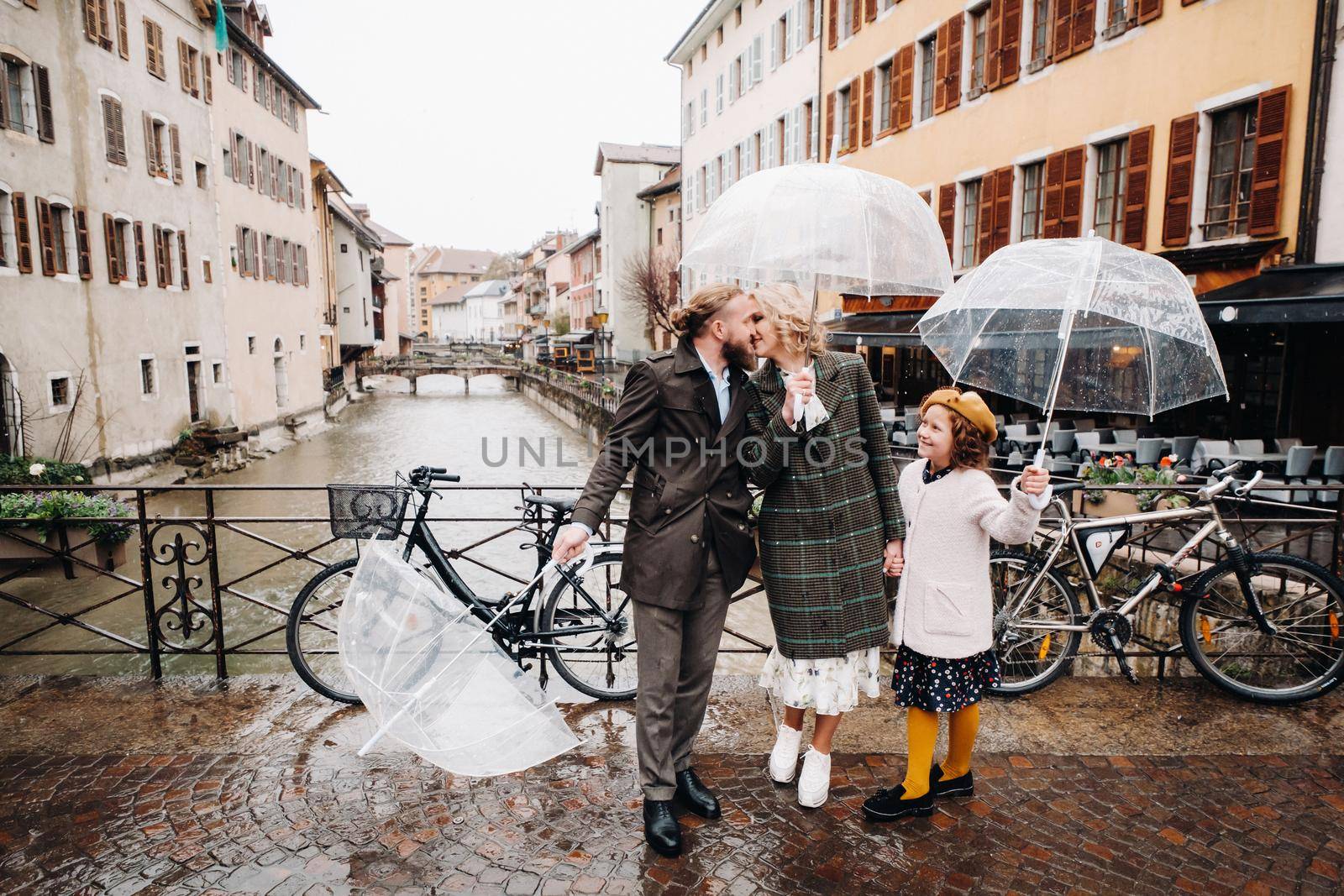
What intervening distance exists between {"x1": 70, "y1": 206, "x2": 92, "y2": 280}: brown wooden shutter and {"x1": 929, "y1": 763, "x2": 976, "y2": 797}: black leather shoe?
744 inches

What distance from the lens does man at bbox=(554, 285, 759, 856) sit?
2771 mm

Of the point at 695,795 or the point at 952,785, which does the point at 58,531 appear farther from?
the point at 952,785

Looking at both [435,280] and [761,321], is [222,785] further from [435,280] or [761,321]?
[435,280]

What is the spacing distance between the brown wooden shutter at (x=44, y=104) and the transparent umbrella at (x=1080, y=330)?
17970 mm

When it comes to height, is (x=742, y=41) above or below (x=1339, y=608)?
above

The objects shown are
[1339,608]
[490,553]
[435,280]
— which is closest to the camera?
[1339,608]

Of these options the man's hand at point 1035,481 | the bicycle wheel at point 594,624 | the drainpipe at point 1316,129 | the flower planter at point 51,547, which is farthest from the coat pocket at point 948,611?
the drainpipe at point 1316,129

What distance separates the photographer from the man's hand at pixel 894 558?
2969 millimetres

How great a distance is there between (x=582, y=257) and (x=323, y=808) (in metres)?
64.0

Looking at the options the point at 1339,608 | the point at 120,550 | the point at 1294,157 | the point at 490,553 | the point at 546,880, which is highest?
the point at 1294,157

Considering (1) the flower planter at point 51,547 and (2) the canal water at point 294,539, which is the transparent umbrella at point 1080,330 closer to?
(2) the canal water at point 294,539

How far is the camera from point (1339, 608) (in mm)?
3777

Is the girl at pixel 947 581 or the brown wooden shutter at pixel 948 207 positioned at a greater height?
the brown wooden shutter at pixel 948 207

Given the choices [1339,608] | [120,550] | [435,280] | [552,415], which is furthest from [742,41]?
[435,280]
